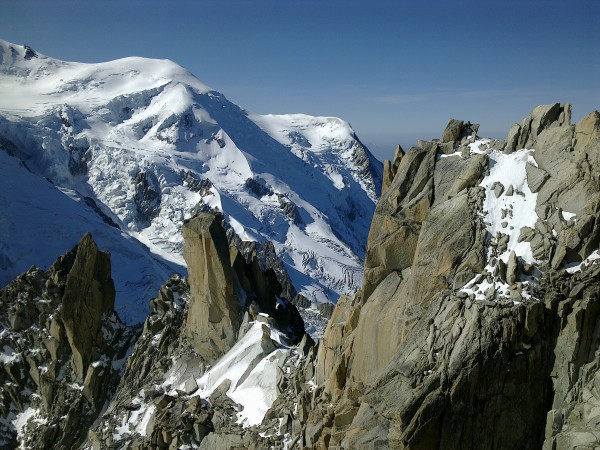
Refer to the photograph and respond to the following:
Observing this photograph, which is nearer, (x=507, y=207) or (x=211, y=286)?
(x=507, y=207)

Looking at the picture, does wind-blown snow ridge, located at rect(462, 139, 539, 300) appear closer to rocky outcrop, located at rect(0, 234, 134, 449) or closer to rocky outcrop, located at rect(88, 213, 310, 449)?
rocky outcrop, located at rect(88, 213, 310, 449)

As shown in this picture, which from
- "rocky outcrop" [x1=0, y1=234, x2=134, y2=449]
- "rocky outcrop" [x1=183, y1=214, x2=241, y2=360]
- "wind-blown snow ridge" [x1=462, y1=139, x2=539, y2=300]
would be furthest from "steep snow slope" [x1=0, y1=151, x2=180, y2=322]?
"wind-blown snow ridge" [x1=462, y1=139, x2=539, y2=300]

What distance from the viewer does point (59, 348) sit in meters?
68.9

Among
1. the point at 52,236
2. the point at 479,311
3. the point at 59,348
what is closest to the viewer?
the point at 479,311

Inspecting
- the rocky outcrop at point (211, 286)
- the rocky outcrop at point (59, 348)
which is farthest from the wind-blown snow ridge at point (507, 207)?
the rocky outcrop at point (59, 348)

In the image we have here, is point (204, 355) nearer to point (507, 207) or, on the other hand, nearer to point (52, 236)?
point (507, 207)

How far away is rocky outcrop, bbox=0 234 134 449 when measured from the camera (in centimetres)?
6512

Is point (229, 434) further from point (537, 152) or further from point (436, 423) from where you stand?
point (537, 152)

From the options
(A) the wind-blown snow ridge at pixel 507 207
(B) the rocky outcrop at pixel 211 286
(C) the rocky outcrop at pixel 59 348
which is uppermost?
(A) the wind-blown snow ridge at pixel 507 207

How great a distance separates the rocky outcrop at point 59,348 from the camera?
65.1m

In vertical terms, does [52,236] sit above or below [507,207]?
below

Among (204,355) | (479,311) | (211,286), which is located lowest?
(204,355)

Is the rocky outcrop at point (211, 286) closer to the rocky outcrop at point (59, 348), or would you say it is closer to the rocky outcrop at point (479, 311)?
the rocky outcrop at point (59, 348)

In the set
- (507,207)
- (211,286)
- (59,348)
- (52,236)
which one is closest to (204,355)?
(211,286)
